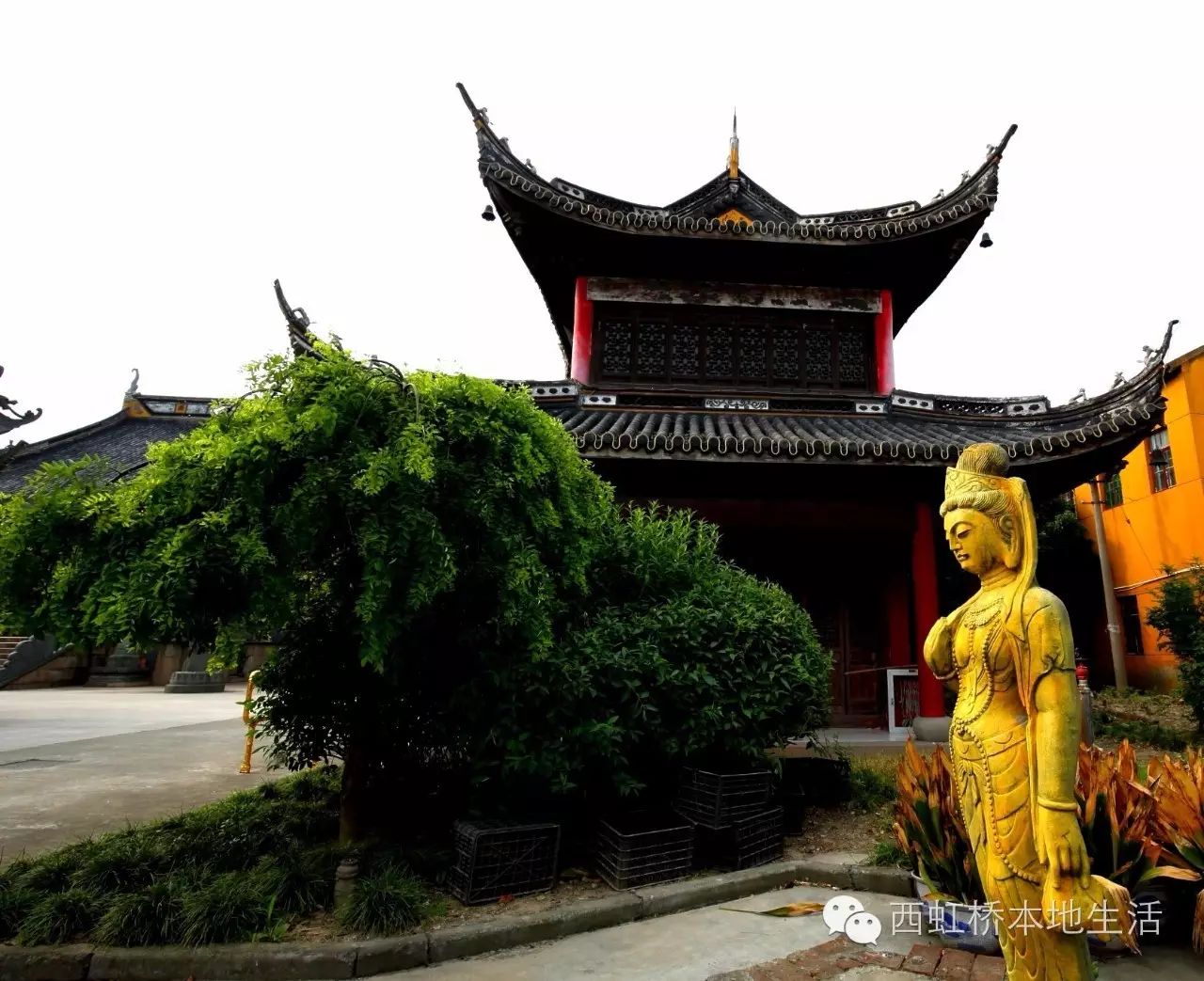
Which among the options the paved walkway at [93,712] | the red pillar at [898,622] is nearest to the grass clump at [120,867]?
the paved walkway at [93,712]

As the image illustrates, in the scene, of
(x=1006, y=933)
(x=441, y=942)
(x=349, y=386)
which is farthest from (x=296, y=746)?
(x=1006, y=933)

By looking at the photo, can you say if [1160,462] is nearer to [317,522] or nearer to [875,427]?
[875,427]

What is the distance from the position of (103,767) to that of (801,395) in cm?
1022

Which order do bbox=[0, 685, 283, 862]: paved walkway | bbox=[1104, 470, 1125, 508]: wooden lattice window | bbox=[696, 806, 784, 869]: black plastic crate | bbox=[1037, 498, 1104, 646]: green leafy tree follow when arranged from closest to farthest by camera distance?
bbox=[696, 806, 784, 869]: black plastic crate, bbox=[0, 685, 283, 862]: paved walkway, bbox=[1104, 470, 1125, 508]: wooden lattice window, bbox=[1037, 498, 1104, 646]: green leafy tree

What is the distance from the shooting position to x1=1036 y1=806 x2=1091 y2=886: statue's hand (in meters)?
1.85

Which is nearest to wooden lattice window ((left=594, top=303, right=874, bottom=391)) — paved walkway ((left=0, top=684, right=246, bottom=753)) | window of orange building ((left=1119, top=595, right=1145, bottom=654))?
paved walkway ((left=0, top=684, right=246, bottom=753))

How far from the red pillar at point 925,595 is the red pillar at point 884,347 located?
2.26 metres

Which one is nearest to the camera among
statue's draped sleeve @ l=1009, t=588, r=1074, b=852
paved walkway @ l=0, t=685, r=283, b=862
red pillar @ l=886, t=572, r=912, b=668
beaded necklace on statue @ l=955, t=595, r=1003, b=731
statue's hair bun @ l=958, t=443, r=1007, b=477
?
statue's draped sleeve @ l=1009, t=588, r=1074, b=852

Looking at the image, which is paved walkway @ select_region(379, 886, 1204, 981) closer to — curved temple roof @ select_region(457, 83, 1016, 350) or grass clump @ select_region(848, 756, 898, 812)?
grass clump @ select_region(848, 756, 898, 812)

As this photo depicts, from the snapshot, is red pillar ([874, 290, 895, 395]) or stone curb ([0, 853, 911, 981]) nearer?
stone curb ([0, 853, 911, 981])

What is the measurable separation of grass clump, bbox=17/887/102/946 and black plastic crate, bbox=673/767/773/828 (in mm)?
3289

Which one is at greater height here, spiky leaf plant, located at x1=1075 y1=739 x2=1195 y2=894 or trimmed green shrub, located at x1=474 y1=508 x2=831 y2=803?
trimmed green shrub, located at x1=474 y1=508 x2=831 y2=803

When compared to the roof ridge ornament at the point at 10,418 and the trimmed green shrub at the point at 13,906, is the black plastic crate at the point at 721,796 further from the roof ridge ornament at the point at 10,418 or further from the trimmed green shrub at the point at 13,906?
the roof ridge ornament at the point at 10,418

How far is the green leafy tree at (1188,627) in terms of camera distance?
854 cm
